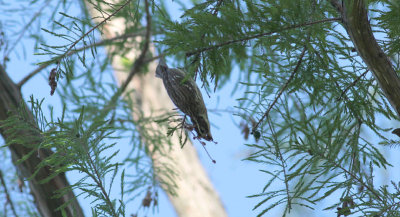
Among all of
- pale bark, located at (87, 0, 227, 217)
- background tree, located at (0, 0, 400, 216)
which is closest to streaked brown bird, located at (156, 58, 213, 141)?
background tree, located at (0, 0, 400, 216)

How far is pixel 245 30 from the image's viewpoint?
0.70 meters

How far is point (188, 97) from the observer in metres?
0.78

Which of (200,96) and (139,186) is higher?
(139,186)

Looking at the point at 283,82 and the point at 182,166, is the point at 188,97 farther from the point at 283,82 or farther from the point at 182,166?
the point at 182,166

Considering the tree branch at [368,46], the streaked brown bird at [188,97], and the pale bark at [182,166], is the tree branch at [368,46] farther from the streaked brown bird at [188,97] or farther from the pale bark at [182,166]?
the pale bark at [182,166]

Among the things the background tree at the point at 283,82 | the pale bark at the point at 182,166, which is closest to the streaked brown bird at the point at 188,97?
the background tree at the point at 283,82

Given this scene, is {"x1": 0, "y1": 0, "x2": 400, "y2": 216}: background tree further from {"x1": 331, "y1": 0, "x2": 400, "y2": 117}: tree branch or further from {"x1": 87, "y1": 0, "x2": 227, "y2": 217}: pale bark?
{"x1": 87, "y1": 0, "x2": 227, "y2": 217}: pale bark

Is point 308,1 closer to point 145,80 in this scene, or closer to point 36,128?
point 36,128

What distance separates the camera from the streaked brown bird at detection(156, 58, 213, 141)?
78 centimetres

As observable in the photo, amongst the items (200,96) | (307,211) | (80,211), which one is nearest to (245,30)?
(200,96)

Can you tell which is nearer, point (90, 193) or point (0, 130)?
point (90, 193)

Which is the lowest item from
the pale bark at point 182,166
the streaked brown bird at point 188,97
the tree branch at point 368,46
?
the tree branch at point 368,46

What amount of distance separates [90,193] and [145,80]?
2908 millimetres

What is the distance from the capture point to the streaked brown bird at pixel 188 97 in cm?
78
